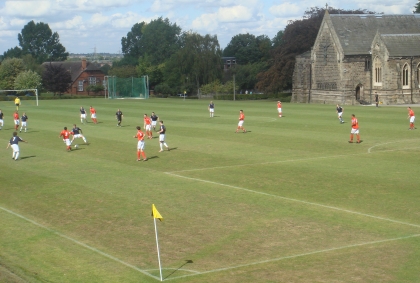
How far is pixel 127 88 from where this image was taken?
113 meters

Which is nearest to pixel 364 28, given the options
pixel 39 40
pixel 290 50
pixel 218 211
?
pixel 290 50

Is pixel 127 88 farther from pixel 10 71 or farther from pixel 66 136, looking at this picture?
pixel 66 136

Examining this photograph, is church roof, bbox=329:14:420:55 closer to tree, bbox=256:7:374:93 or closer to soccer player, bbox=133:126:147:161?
tree, bbox=256:7:374:93

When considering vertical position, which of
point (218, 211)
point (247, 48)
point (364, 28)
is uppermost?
point (247, 48)

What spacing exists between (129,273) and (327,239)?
5821mm

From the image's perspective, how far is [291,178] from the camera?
26.2m

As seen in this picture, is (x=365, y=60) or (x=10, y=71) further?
(x=10, y=71)

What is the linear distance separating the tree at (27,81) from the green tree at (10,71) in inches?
286

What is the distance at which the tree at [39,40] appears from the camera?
197 m

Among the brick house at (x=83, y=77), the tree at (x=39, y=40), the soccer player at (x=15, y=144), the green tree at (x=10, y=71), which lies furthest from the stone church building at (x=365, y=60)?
the tree at (x=39, y=40)

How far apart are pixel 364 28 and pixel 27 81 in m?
67.8

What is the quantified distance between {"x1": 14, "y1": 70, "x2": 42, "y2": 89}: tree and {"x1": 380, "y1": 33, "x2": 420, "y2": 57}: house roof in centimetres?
7001

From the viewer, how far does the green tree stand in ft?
417

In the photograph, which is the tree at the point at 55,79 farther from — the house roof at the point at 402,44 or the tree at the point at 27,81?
the house roof at the point at 402,44
